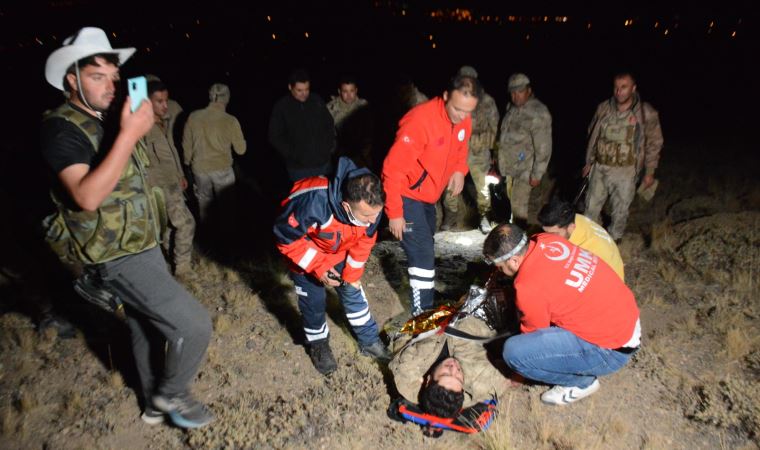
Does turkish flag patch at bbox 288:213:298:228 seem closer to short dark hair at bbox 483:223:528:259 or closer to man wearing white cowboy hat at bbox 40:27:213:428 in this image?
man wearing white cowboy hat at bbox 40:27:213:428

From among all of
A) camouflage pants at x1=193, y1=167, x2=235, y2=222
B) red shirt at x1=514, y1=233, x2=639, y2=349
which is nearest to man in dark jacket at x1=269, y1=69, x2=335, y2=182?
camouflage pants at x1=193, y1=167, x2=235, y2=222

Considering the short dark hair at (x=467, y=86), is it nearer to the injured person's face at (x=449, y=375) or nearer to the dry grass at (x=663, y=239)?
the injured person's face at (x=449, y=375)

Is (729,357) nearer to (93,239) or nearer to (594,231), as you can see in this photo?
(594,231)

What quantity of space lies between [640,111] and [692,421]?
355 cm

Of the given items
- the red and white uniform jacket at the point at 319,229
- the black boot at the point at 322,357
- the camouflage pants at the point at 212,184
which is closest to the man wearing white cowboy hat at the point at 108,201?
the red and white uniform jacket at the point at 319,229

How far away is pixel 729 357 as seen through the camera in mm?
3850

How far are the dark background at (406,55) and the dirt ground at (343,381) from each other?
1.89 meters

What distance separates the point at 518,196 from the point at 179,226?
4486 mm

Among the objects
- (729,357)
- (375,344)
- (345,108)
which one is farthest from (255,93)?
(729,357)

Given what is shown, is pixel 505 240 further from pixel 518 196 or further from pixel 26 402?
pixel 518 196

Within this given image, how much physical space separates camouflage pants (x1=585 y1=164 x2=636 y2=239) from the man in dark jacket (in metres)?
3.51

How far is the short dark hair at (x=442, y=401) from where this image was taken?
10.3ft

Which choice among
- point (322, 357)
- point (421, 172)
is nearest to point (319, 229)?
point (421, 172)

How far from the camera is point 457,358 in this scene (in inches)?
140
